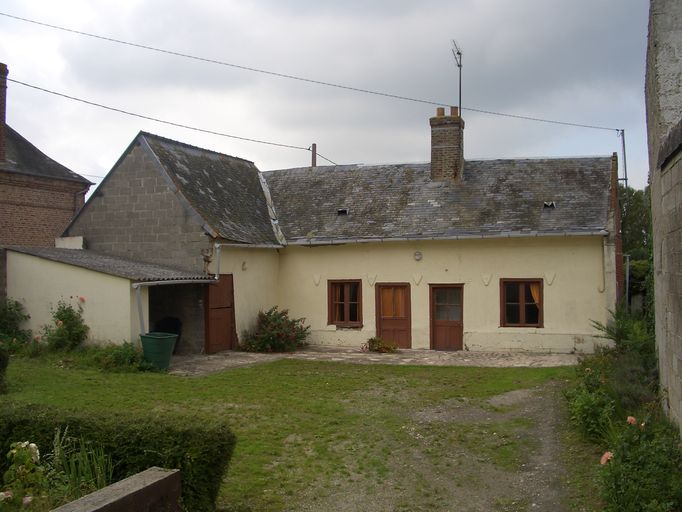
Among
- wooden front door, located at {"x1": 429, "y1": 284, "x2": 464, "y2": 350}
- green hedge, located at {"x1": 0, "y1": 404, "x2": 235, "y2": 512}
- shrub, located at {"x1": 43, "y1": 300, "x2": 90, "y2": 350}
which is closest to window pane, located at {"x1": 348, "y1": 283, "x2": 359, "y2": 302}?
wooden front door, located at {"x1": 429, "y1": 284, "x2": 464, "y2": 350}

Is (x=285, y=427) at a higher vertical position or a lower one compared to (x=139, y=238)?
lower

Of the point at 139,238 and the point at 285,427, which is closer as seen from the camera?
the point at 285,427

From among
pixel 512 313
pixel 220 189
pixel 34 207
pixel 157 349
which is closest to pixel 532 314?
pixel 512 313

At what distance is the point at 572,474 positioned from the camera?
7.22 metres

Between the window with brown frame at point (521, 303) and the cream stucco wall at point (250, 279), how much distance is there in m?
6.76

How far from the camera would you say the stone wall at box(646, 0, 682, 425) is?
632cm

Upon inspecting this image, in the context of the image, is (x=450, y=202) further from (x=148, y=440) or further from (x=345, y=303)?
(x=148, y=440)

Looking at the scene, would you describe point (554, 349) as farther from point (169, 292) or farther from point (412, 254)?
point (169, 292)

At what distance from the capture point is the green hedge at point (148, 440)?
5367 mm

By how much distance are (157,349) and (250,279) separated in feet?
16.8

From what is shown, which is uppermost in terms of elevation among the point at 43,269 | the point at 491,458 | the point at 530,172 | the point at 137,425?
the point at 530,172

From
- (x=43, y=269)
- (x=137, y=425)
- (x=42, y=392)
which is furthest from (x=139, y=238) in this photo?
(x=137, y=425)

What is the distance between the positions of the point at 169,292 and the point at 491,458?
11434mm

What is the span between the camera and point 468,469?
7.62 metres
